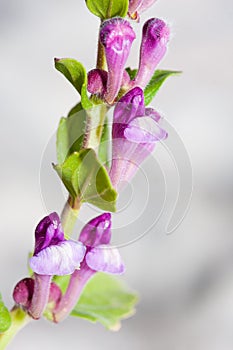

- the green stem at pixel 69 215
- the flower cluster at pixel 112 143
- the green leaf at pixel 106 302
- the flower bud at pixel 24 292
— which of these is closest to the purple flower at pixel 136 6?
the flower cluster at pixel 112 143

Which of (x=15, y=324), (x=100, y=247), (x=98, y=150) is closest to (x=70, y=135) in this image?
(x=98, y=150)

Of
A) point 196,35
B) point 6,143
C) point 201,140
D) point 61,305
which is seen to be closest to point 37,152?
point 6,143

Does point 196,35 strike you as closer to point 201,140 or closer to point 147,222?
point 201,140

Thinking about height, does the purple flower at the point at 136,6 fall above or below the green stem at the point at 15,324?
above

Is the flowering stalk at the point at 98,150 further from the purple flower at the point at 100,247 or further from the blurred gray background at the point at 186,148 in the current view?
the blurred gray background at the point at 186,148

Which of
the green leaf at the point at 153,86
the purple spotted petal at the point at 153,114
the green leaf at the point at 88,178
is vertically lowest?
the green leaf at the point at 88,178

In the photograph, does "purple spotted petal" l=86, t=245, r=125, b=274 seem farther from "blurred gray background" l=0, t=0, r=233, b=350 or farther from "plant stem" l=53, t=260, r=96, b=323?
"blurred gray background" l=0, t=0, r=233, b=350

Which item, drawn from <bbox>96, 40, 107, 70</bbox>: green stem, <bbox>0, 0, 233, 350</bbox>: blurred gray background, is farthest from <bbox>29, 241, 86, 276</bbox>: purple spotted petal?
<bbox>0, 0, 233, 350</bbox>: blurred gray background

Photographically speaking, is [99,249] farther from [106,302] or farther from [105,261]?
[106,302]

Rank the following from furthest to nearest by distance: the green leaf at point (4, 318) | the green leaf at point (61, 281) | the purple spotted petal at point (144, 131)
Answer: the green leaf at point (61, 281) < the green leaf at point (4, 318) < the purple spotted petal at point (144, 131)
